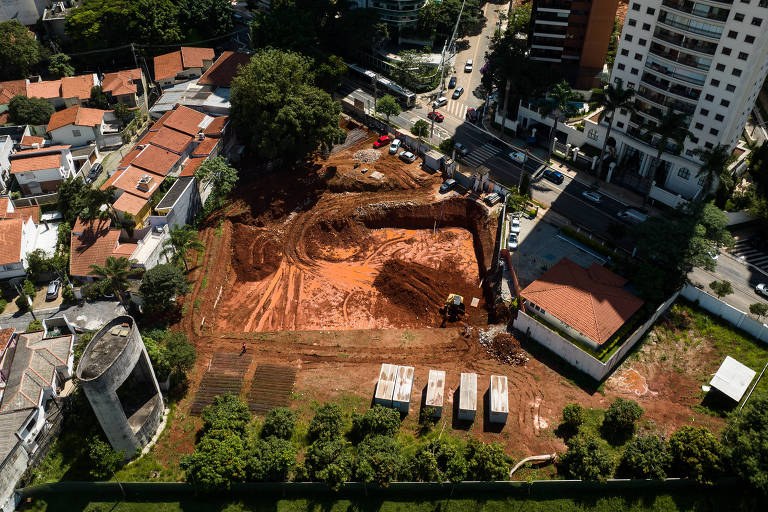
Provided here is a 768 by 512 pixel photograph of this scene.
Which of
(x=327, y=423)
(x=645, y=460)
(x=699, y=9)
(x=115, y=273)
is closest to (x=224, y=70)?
(x=115, y=273)

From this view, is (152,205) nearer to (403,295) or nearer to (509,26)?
(403,295)

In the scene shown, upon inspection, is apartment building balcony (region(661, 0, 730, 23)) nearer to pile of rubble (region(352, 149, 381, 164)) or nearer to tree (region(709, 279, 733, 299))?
tree (region(709, 279, 733, 299))

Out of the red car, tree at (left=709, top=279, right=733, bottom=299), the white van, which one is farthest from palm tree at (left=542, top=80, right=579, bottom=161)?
tree at (left=709, top=279, right=733, bottom=299)

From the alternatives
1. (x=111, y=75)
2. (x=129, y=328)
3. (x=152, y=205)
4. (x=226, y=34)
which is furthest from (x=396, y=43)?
(x=129, y=328)

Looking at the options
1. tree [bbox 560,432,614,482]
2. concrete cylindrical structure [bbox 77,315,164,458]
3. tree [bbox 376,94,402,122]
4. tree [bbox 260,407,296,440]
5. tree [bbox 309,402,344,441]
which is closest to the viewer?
tree [bbox 560,432,614,482]

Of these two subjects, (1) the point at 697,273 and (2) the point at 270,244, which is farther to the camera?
(2) the point at 270,244

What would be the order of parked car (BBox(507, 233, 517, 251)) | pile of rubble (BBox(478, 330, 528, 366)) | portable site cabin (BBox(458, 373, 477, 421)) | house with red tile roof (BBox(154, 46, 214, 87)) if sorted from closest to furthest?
portable site cabin (BBox(458, 373, 477, 421)) → pile of rubble (BBox(478, 330, 528, 366)) → parked car (BBox(507, 233, 517, 251)) → house with red tile roof (BBox(154, 46, 214, 87))
